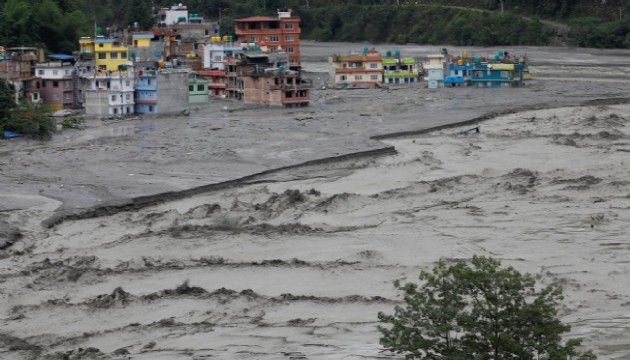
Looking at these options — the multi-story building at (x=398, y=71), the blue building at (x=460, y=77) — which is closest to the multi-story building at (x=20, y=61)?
the multi-story building at (x=398, y=71)

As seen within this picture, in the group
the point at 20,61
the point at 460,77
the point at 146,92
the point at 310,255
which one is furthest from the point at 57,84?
the point at 310,255

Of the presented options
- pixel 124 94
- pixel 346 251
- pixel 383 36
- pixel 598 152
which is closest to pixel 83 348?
pixel 346 251

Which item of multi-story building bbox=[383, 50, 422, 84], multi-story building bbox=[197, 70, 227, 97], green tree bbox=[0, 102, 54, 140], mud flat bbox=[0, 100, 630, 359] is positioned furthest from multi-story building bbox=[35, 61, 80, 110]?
mud flat bbox=[0, 100, 630, 359]

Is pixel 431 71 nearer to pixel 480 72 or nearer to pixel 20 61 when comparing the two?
pixel 480 72

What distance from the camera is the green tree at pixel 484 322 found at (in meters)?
12.4

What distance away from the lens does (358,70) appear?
172 ft

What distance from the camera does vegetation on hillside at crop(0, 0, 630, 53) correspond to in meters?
52.9

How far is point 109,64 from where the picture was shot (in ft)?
151

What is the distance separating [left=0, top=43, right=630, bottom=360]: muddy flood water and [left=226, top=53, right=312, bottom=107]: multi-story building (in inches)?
201

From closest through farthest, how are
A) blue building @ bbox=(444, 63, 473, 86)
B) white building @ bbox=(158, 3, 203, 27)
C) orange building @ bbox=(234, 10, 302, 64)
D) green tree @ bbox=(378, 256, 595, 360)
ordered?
1. green tree @ bbox=(378, 256, 595, 360)
2. blue building @ bbox=(444, 63, 473, 86)
3. orange building @ bbox=(234, 10, 302, 64)
4. white building @ bbox=(158, 3, 203, 27)

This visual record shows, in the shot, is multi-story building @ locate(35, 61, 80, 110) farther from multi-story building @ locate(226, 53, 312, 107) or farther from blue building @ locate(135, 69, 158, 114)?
multi-story building @ locate(226, 53, 312, 107)

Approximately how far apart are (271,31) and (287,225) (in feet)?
115

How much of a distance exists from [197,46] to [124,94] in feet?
57.4

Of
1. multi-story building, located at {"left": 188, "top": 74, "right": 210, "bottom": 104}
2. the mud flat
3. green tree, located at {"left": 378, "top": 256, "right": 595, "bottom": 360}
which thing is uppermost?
multi-story building, located at {"left": 188, "top": 74, "right": 210, "bottom": 104}
